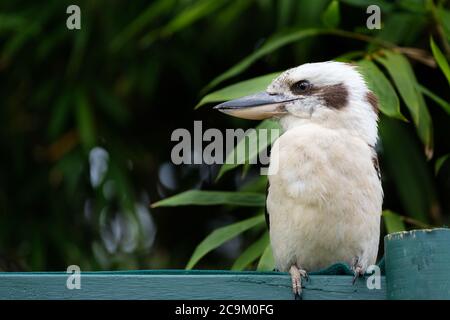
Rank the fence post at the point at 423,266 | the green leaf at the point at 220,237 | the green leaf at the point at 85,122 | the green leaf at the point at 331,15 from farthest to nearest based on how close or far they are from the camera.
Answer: the green leaf at the point at 85,122
the green leaf at the point at 331,15
the green leaf at the point at 220,237
the fence post at the point at 423,266

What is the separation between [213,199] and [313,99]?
56 centimetres

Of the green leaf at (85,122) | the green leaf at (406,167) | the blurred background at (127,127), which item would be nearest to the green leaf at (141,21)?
the blurred background at (127,127)

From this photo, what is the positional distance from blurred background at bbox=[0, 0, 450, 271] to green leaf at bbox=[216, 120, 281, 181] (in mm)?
1189

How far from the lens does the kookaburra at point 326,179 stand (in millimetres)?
2637

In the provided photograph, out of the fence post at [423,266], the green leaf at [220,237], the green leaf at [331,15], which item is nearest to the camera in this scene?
the fence post at [423,266]

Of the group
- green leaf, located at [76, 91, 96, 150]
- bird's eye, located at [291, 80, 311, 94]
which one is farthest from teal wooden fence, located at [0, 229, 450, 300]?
green leaf, located at [76, 91, 96, 150]

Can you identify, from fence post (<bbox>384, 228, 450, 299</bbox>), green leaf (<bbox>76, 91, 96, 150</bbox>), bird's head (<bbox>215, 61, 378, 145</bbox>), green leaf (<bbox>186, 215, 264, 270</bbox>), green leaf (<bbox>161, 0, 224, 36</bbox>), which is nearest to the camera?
fence post (<bbox>384, 228, 450, 299</bbox>)

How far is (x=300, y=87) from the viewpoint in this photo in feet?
9.82

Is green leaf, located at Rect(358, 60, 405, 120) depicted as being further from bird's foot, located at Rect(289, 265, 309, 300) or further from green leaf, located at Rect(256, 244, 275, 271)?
bird's foot, located at Rect(289, 265, 309, 300)

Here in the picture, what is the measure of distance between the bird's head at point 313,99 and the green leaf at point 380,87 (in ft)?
0.33

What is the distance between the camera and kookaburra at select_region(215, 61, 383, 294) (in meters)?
2.64

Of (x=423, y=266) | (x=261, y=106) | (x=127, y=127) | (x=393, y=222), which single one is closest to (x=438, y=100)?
(x=393, y=222)

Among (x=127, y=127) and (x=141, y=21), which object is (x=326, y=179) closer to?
(x=141, y=21)

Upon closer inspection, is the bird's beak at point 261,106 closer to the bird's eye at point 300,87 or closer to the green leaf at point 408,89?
the bird's eye at point 300,87
